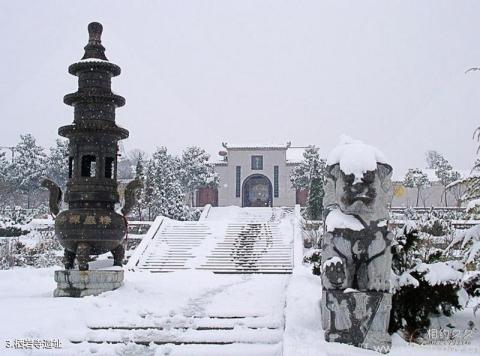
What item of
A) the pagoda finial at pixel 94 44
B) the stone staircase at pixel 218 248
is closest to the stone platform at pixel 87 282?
the pagoda finial at pixel 94 44

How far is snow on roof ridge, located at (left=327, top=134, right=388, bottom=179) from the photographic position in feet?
16.7

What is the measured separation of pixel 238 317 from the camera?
21.3ft

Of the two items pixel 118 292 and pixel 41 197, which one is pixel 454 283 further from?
pixel 41 197

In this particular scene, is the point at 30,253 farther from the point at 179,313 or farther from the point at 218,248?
the point at 179,313

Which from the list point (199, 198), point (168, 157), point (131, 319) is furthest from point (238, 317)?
point (199, 198)

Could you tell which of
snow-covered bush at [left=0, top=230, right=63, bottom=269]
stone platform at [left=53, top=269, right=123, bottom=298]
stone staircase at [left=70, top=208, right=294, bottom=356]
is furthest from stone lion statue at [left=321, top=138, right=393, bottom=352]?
snow-covered bush at [left=0, top=230, right=63, bottom=269]

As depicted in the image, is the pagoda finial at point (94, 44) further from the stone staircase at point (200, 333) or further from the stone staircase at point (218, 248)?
the stone staircase at point (218, 248)

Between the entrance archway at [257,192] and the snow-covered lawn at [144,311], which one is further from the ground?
the entrance archway at [257,192]

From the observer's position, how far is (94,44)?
9.08 metres

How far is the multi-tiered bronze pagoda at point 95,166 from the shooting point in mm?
8258

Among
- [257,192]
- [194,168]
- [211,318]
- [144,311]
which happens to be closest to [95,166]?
[144,311]

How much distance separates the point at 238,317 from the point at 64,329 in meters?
2.19

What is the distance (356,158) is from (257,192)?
36.2 metres

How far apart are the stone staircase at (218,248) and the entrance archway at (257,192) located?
20.5m
